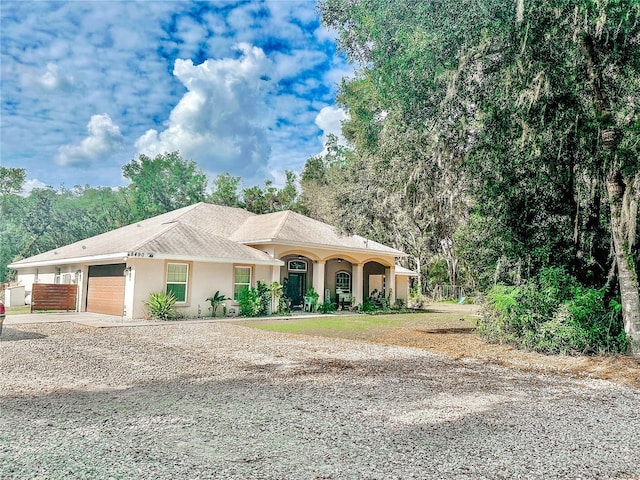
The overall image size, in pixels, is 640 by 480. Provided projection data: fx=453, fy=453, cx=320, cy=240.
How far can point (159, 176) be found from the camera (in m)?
47.8

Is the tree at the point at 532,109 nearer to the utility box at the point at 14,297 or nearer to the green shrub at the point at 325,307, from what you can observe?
the green shrub at the point at 325,307

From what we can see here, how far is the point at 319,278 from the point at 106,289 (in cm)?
914

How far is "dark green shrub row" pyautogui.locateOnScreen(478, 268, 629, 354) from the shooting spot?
31.1 feet

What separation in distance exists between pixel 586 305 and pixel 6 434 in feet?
32.9

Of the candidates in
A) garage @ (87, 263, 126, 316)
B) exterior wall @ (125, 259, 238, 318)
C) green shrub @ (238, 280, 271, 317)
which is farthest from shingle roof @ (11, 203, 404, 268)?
green shrub @ (238, 280, 271, 317)

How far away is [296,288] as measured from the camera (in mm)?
21953

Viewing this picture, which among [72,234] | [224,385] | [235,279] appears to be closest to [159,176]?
[72,234]

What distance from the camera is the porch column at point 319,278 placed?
2131cm

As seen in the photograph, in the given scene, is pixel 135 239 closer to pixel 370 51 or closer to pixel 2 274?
pixel 370 51

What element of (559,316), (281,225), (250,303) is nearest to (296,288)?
(281,225)

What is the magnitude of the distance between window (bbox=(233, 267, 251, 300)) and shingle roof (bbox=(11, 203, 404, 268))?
2.51 ft

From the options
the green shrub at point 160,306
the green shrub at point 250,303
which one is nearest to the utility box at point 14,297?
the green shrub at point 160,306

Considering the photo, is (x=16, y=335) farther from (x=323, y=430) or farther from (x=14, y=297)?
(x=14, y=297)

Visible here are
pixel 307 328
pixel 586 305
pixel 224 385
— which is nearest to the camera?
pixel 224 385
